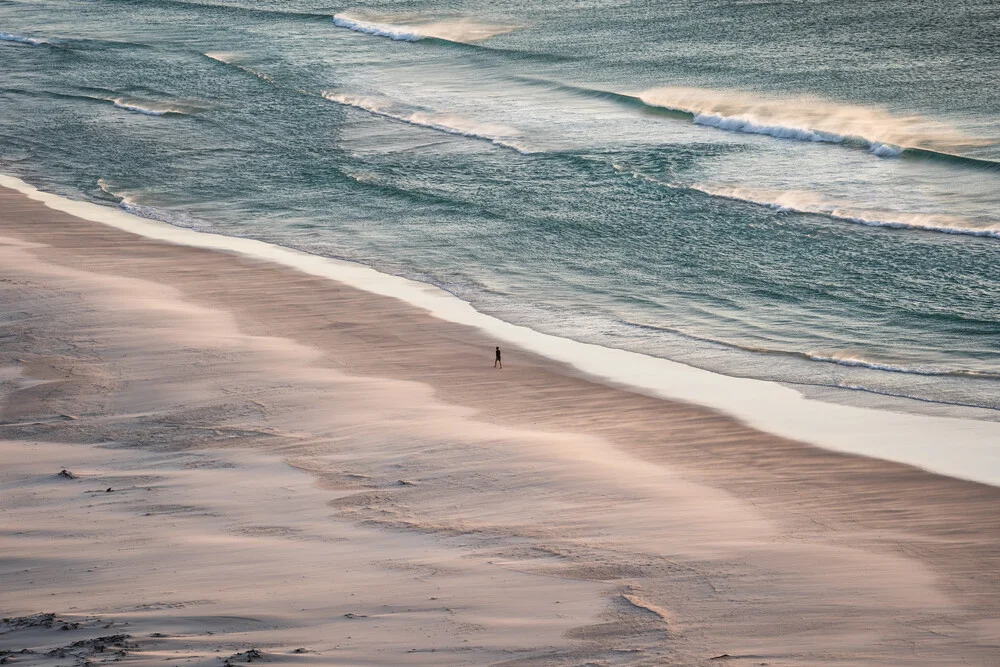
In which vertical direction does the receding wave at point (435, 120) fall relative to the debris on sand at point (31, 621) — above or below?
above

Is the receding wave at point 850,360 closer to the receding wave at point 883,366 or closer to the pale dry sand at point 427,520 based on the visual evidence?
the receding wave at point 883,366

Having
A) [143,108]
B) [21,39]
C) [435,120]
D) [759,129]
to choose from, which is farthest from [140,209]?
[21,39]

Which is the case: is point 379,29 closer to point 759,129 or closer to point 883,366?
point 759,129

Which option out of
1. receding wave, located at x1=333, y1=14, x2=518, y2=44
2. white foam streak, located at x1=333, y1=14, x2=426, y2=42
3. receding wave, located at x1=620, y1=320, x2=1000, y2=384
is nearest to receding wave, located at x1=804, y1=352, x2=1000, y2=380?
receding wave, located at x1=620, y1=320, x2=1000, y2=384

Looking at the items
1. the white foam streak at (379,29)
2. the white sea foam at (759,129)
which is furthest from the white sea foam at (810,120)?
the white foam streak at (379,29)

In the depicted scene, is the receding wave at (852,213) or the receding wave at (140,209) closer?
the receding wave at (852,213)

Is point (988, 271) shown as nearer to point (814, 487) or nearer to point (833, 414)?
point (833, 414)

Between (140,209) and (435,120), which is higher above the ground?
(435,120)
